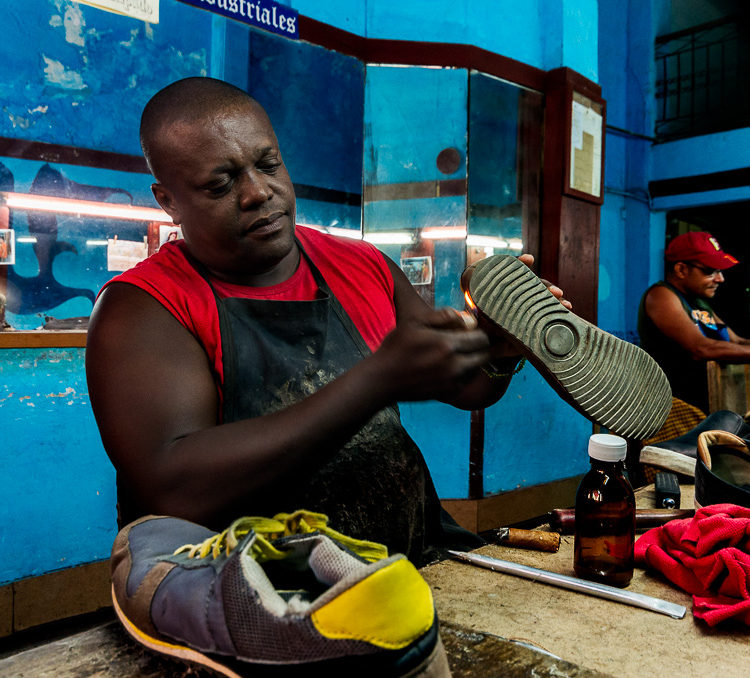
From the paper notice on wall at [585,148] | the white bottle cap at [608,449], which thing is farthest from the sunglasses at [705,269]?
the white bottle cap at [608,449]

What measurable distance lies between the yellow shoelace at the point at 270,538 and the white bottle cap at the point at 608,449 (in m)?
0.47

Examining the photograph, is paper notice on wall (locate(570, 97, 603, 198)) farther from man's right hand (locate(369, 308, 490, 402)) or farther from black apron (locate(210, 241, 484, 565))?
man's right hand (locate(369, 308, 490, 402))

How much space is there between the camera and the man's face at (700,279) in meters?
Result: 3.93

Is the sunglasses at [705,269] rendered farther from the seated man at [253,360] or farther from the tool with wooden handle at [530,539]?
the tool with wooden handle at [530,539]

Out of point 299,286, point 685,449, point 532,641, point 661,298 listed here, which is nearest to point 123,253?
point 299,286

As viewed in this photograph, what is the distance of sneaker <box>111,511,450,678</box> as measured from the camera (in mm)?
583

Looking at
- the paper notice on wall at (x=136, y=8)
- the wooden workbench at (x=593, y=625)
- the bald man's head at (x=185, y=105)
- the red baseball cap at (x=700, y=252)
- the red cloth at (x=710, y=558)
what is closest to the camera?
the wooden workbench at (x=593, y=625)

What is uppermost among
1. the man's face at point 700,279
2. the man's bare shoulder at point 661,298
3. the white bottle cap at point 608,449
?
the man's face at point 700,279

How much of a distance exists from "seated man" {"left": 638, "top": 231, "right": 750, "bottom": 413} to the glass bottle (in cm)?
267

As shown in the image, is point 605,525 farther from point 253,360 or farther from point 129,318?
point 129,318

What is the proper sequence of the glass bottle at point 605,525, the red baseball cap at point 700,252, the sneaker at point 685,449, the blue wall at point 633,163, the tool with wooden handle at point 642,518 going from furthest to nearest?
the blue wall at point 633,163
the red baseball cap at point 700,252
the sneaker at point 685,449
the tool with wooden handle at point 642,518
the glass bottle at point 605,525

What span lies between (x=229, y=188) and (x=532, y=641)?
929 millimetres

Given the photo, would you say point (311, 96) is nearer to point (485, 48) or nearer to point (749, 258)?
point (485, 48)

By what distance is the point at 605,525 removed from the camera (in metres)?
1.14
